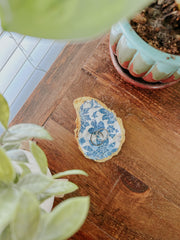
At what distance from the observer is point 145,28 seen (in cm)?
40

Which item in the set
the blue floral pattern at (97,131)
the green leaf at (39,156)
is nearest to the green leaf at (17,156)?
the green leaf at (39,156)

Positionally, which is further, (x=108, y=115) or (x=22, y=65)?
(x=22, y=65)

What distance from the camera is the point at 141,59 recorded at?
422 mm

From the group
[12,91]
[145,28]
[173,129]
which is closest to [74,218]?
[145,28]

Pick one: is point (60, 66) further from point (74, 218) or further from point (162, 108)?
point (74, 218)

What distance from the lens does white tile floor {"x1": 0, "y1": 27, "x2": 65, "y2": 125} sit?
71 cm

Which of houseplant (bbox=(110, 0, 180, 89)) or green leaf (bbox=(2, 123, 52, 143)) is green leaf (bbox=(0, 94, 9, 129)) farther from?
houseplant (bbox=(110, 0, 180, 89))

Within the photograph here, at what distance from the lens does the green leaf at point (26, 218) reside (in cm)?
19

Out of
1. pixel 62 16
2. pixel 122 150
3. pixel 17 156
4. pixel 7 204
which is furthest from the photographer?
pixel 122 150

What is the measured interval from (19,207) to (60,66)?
1.45 feet

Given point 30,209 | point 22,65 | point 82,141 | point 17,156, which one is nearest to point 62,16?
point 30,209

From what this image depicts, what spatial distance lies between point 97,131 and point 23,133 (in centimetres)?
32

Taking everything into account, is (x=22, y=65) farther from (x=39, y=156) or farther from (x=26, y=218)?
(x=26, y=218)

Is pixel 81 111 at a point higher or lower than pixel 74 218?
lower
